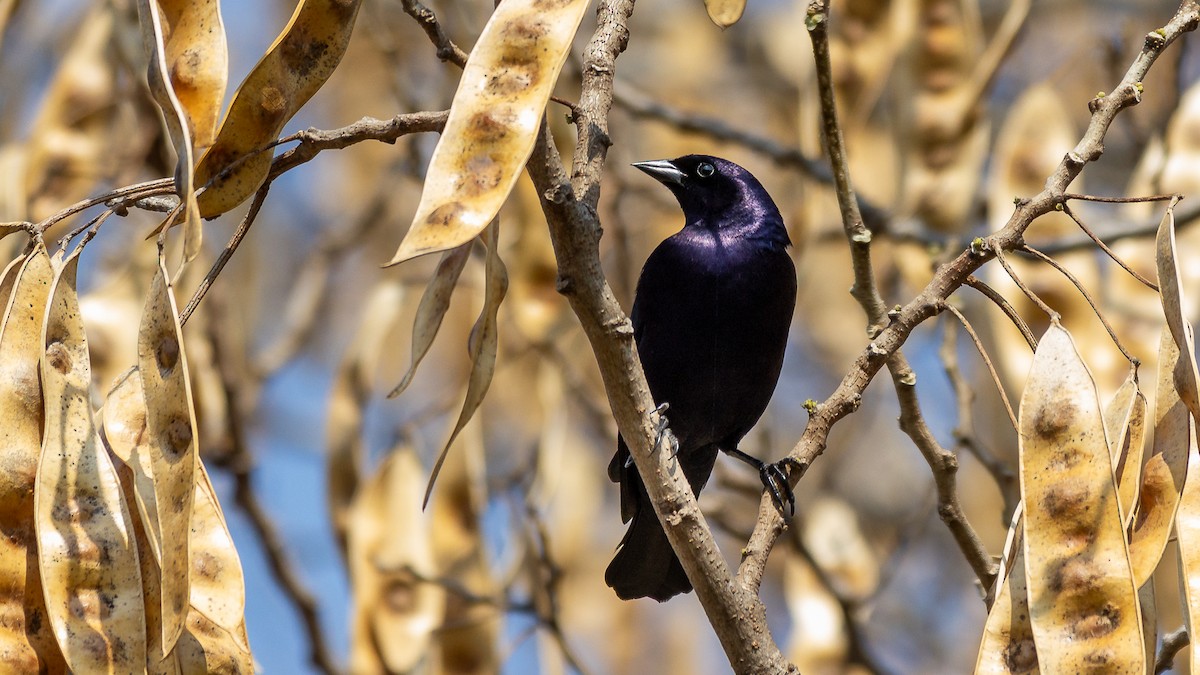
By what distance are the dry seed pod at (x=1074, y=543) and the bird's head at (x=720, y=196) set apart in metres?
2.29

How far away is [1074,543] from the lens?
1993 millimetres

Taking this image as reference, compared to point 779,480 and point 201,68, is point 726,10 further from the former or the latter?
point 779,480

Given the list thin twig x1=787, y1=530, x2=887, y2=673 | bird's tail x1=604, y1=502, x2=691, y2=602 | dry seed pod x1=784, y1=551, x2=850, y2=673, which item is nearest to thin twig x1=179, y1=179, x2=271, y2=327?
bird's tail x1=604, y1=502, x2=691, y2=602

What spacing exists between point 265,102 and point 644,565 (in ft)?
7.18

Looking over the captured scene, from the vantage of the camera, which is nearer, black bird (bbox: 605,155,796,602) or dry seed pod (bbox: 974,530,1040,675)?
dry seed pod (bbox: 974,530,1040,675)

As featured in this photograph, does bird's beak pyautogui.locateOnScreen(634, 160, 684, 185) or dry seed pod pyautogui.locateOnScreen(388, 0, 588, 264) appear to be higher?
Result: bird's beak pyautogui.locateOnScreen(634, 160, 684, 185)

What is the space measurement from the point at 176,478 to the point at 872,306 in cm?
149

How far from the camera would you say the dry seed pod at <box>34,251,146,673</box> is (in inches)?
75.5

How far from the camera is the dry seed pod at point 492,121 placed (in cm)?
183

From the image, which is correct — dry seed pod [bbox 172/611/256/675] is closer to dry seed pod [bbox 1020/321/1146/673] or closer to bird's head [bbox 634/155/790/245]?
dry seed pod [bbox 1020/321/1146/673]

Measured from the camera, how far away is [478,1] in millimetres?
6707

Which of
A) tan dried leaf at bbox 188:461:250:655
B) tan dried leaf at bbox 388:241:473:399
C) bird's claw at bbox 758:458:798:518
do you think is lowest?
tan dried leaf at bbox 188:461:250:655

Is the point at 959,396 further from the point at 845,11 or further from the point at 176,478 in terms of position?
the point at 176,478

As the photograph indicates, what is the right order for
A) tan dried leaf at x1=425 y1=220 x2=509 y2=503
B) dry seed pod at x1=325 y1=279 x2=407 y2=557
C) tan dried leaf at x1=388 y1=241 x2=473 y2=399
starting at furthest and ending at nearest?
dry seed pod at x1=325 y1=279 x2=407 y2=557
tan dried leaf at x1=388 y1=241 x2=473 y2=399
tan dried leaf at x1=425 y1=220 x2=509 y2=503
